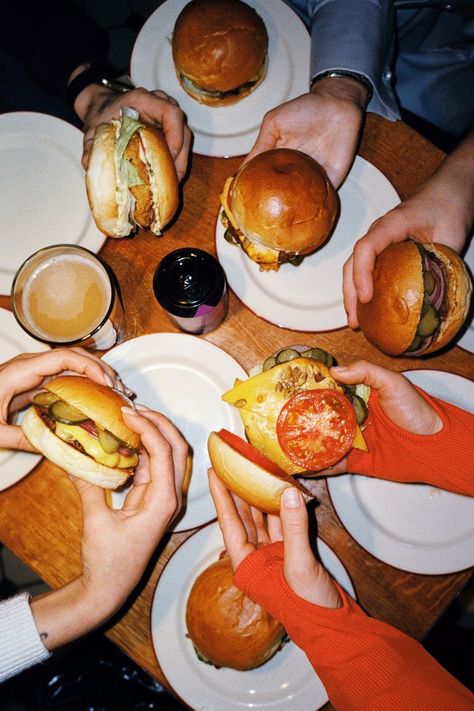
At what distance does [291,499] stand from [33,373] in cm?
86

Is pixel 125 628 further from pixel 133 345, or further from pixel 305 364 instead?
pixel 305 364

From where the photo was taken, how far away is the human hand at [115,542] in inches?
58.4

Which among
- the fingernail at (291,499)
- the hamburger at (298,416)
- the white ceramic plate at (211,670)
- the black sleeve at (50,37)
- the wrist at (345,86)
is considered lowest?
the white ceramic plate at (211,670)

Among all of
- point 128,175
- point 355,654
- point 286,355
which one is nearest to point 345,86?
point 128,175

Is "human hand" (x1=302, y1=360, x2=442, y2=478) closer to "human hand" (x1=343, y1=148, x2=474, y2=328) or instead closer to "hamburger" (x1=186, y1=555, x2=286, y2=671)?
"human hand" (x1=343, y1=148, x2=474, y2=328)

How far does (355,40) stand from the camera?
6.27 feet

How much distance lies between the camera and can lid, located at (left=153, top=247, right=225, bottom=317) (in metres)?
1.62

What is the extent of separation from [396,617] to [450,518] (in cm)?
36

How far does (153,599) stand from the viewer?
1.69 meters

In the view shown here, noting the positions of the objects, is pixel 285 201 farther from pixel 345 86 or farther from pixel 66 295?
pixel 66 295

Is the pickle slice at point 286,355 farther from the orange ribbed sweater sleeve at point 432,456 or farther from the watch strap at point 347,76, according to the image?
the watch strap at point 347,76

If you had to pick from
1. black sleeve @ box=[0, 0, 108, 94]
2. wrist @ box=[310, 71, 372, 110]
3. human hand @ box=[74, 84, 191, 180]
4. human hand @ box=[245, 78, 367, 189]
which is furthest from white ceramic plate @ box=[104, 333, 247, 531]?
black sleeve @ box=[0, 0, 108, 94]

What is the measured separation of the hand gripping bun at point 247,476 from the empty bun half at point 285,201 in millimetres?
652

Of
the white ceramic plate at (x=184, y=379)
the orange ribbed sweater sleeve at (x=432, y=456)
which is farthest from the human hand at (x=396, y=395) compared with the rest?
the white ceramic plate at (x=184, y=379)
